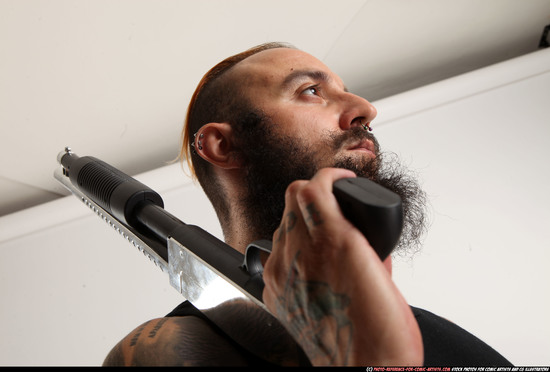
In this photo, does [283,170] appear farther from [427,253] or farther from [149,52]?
[427,253]

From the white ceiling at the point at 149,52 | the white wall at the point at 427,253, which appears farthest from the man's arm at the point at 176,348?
the white ceiling at the point at 149,52

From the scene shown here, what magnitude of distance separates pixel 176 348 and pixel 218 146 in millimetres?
344

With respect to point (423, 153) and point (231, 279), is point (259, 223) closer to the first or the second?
point (231, 279)

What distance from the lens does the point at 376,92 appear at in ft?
5.33

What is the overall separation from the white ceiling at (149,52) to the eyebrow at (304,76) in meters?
0.42

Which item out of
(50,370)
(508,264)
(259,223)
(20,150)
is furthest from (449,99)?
(50,370)

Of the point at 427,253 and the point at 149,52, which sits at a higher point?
the point at 149,52

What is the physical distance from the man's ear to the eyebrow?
0.38 ft

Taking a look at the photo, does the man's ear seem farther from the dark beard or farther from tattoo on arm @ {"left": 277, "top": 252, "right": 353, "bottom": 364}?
tattoo on arm @ {"left": 277, "top": 252, "right": 353, "bottom": 364}

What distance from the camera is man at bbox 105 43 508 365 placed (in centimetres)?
33

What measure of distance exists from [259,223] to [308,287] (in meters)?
0.41

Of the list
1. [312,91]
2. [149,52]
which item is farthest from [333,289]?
[149,52]

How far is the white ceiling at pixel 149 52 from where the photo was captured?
3.58 ft

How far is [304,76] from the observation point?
2.74ft
